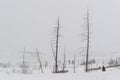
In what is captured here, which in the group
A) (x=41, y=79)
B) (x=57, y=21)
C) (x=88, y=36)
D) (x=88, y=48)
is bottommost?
(x=41, y=79)

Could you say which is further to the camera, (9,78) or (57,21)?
(57,21)

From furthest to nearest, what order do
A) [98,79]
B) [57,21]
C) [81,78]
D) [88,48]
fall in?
[57,21] → [88,48] → [81,78] → [98,79]

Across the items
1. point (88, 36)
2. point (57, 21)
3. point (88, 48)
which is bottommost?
point (88, 48)

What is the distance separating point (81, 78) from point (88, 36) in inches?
502

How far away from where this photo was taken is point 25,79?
54.1 ft

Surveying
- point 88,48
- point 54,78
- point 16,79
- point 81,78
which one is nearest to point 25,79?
point 16,79

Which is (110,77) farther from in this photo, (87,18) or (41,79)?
(87,18)

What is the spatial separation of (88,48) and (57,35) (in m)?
5.98

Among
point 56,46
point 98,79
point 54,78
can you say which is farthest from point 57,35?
point 98,79

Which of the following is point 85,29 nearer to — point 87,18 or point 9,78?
point 87,18

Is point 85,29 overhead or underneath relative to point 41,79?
overhead

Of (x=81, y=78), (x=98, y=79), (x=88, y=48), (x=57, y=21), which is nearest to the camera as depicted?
(x=98, y=79)

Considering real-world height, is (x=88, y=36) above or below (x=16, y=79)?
above

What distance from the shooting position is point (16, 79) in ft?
53.5
